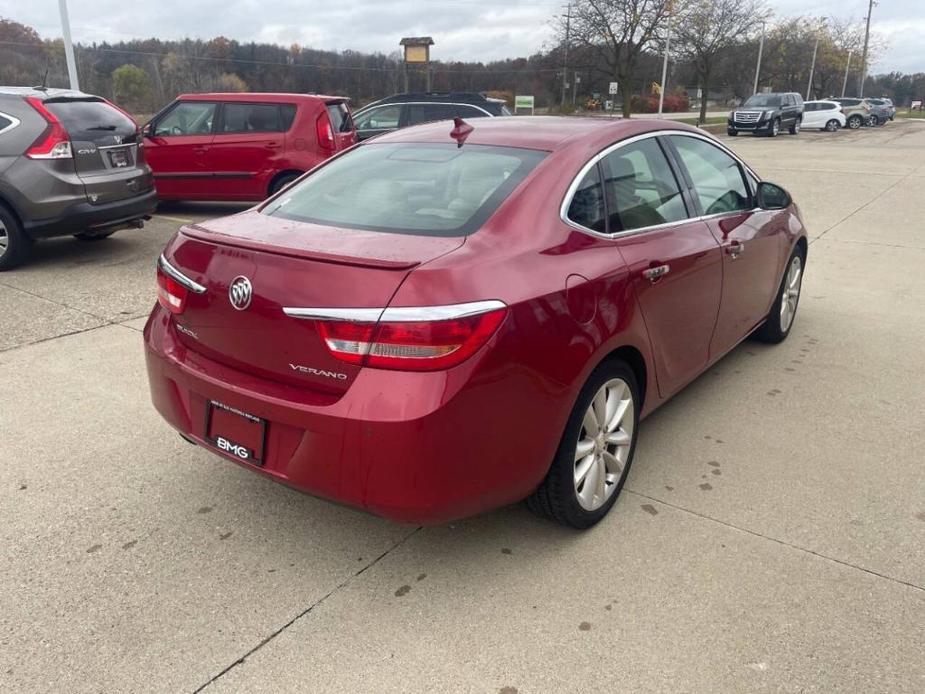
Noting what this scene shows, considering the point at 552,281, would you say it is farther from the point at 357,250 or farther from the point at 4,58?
the point at 4,58

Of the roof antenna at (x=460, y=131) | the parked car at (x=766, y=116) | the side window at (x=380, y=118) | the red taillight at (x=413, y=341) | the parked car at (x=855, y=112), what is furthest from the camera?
the parked car at (x=855, y=112)

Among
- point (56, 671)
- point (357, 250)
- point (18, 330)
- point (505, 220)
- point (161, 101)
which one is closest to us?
point (56, 671)

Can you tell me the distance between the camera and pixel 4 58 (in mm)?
26312

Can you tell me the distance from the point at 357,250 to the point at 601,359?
3.20 ft

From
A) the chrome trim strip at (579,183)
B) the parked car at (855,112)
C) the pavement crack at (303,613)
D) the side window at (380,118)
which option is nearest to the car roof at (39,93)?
the chrome trim strip at (579,183)

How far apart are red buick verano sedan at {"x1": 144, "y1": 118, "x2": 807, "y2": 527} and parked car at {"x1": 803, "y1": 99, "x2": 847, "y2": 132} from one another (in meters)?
42.1

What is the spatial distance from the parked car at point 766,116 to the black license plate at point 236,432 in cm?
3575

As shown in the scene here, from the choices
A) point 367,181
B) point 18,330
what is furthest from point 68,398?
point 367,181

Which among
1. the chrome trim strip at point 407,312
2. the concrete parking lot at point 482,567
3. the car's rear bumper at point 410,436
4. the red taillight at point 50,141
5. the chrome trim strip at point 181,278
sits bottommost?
the concrete parking lot at point 482,567

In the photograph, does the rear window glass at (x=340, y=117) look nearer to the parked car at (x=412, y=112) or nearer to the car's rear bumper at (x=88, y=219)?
the parked car at (x=412, y=112)

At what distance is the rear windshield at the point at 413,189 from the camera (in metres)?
2.76

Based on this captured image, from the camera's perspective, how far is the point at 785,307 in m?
5.21

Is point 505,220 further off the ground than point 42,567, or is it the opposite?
point 505,220

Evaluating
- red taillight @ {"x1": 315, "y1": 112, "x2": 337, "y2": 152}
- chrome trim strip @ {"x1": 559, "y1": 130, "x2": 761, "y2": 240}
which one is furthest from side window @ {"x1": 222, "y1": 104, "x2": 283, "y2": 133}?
chrome trim strip @ {"x1": 559, "y1": 130, "x2": 761, "y2": 240}
